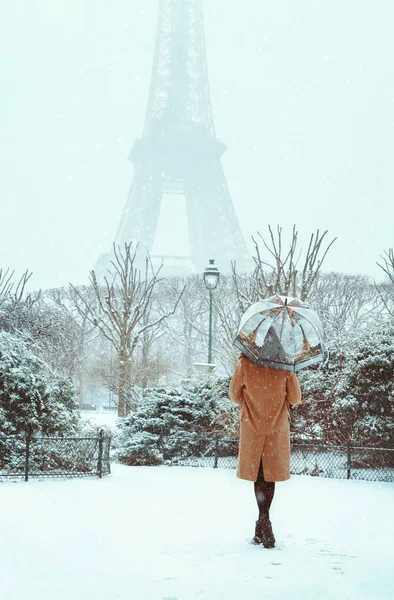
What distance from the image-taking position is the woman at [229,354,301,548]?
150 inches

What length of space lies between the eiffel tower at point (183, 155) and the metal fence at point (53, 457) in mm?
28213

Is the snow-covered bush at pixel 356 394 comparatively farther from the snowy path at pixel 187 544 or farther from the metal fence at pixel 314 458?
the snowy path at pixel 187 544

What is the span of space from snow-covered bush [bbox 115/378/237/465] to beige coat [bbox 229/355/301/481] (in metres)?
4.62

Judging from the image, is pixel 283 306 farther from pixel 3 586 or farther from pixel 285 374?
pixel 3 586

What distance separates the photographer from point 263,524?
151 inches

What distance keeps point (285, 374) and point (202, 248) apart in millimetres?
35463

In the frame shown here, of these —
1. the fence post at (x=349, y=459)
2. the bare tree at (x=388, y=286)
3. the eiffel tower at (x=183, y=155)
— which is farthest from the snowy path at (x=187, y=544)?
the eiffel tower at (x=183, y=155)

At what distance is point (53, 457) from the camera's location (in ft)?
23.8

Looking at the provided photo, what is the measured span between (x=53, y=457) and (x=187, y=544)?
3718mm

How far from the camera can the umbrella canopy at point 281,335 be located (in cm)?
386

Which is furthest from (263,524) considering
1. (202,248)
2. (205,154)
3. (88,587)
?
(205,154)

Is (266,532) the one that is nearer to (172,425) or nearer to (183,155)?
(172,425)

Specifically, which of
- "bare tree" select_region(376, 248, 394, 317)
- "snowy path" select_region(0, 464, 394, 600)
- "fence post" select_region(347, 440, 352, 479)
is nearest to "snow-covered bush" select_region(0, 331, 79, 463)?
"snowy path" select_region(0, 464, 394, 600)

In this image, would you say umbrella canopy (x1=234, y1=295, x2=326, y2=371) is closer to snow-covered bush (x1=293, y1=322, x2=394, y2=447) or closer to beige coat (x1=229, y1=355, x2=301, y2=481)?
beige coat (x1=229, y1=355, x2=301, y2=481)
